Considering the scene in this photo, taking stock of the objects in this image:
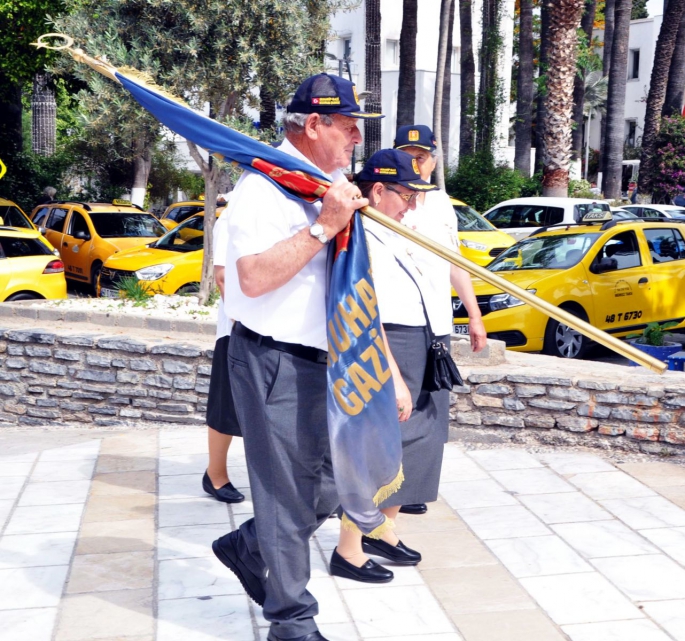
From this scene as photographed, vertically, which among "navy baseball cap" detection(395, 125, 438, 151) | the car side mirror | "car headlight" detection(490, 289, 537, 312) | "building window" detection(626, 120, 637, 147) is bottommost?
"car headlight" detection(490, 289, 537, 312)

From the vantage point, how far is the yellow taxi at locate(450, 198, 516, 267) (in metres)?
15.0

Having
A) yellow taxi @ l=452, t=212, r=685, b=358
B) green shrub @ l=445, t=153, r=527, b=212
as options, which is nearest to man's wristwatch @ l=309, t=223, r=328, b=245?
yellow taxi @ l=452, t=212, r=685, b=358

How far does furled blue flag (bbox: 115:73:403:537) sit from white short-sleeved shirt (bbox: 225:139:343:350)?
0.06 meters

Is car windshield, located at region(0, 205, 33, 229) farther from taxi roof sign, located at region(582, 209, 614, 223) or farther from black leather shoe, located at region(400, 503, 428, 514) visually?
black leather shoe, located at region(400, 503, 428, 514)

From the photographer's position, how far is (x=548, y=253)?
11.1 m

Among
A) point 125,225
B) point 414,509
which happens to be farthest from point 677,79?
point 414,509

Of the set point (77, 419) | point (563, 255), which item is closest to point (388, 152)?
point (77, 419)

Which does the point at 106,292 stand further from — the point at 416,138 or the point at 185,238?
the point at 416,138

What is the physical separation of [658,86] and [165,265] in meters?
22.6

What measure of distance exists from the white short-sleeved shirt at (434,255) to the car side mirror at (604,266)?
6188mm

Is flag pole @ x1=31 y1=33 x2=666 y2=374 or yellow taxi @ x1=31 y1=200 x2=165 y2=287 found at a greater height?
flag pole @ x1=31 y1=33 x2=666 y2=374

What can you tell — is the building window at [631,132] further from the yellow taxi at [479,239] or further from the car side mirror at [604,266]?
the car side mirror at [604,266]

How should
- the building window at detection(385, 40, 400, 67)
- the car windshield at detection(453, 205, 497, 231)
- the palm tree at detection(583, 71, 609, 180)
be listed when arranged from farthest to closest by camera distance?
the palm tree at detection(583, 71, 609, 180) < the building window at detection(385, 40, 400, 67) < the car windshield at detection(453, 205, 497, 231)

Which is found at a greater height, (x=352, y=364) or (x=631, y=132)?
(x=631, y=132)
